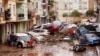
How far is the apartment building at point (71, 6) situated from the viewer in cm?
11071

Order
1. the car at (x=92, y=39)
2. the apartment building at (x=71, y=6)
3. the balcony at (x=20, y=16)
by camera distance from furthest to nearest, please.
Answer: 1. the apartment building at (x=71, y=6)
2. the balcony at (x=20, y=16)
3. the car at (x=92, y=39)

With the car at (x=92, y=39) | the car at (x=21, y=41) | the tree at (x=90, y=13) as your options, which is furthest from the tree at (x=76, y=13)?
the car at (x=21, y=41)

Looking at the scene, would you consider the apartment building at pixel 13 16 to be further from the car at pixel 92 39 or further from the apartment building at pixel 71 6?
the apartment building at pixel 71 6

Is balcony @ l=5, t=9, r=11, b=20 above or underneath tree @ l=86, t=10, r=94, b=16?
above

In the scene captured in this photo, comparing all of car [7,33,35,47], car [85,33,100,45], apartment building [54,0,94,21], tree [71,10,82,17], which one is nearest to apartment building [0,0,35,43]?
car [7,33,35,47]

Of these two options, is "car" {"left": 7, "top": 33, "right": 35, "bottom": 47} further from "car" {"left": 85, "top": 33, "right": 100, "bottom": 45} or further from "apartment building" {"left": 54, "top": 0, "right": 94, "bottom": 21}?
"apartment building" {"left": 54, "top": 0, "right": 94, "bottom": 21}

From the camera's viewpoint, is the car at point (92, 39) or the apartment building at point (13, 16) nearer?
the car at point (92, 39)

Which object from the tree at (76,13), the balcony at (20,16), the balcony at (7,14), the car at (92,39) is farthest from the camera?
the tree at (76,13)

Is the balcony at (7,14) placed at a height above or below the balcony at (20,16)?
above

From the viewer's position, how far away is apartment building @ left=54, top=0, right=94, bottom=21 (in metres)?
111

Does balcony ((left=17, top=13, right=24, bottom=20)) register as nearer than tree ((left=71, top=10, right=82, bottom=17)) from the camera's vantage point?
Yes

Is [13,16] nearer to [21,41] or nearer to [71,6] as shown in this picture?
[21,41]

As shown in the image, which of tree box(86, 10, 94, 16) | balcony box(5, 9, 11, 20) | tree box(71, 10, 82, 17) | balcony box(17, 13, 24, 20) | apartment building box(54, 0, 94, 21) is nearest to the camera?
balcony box(5, 9, 11, 20)

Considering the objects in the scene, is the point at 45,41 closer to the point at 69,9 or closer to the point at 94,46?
→ the point at 94,46
